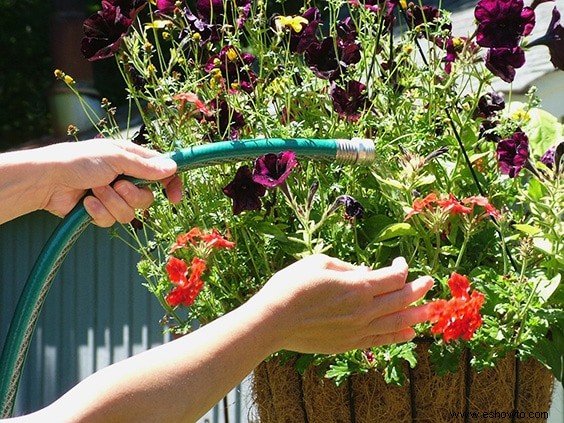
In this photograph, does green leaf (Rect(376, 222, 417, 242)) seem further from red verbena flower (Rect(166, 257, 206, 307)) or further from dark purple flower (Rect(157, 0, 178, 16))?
dark purple flower (Rect(157, 0, 178, 16))

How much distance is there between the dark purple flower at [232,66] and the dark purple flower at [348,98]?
0.20 metres

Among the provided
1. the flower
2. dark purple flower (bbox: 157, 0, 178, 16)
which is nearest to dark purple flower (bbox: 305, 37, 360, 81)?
the flower

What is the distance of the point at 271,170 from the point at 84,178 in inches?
10.9

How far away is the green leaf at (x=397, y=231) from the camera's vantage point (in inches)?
59.4

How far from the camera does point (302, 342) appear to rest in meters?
1.22

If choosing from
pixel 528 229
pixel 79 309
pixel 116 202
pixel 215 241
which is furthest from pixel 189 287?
pixel 79 309

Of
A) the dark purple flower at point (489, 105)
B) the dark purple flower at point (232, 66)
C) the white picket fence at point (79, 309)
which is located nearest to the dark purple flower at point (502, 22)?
the dark purple flower at point (489, 105)

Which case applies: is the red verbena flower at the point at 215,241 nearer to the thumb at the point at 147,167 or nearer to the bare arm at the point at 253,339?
the thumb at the point at 147,167

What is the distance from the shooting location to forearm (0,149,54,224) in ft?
5.04

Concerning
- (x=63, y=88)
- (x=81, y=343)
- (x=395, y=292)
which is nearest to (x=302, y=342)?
(x=395, y=292)

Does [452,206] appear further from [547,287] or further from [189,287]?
[189,287]

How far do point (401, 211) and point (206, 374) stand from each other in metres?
0.59

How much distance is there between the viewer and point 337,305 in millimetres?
1183

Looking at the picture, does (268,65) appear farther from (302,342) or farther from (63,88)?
(63,88)
